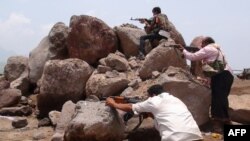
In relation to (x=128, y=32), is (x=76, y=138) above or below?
below

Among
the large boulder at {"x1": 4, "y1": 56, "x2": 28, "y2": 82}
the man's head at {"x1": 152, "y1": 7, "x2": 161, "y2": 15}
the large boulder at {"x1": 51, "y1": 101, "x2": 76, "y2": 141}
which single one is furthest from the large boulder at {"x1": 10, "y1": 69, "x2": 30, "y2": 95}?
the man's head at {"x1": 152, "y1": 7, "x2": 161, "y2": 15}

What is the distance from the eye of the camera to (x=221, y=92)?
904 cm

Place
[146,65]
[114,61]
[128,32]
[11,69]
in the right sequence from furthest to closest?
[11,69]
[128,32]
[114,61]
[146,65]

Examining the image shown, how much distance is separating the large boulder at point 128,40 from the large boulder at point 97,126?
17.0 feet

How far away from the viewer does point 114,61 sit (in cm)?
1240

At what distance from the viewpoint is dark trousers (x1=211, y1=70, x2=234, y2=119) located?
8.95 meters

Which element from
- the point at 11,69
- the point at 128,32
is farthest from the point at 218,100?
the point at 11,69

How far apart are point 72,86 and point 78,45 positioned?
6.43 feet

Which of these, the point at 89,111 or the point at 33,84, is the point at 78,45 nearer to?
the point at 33,84

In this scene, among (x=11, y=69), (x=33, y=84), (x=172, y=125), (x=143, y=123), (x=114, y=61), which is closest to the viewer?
(x=172, y=125)

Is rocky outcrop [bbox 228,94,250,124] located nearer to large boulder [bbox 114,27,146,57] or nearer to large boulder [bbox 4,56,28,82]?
large boulder [bbox 114,27,146,57]

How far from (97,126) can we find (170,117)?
7.99 ft

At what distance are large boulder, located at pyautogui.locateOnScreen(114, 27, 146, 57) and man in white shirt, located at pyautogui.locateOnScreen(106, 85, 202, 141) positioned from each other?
690 centimetres

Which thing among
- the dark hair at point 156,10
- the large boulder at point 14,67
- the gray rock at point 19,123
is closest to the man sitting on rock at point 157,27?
the dark hair at point 156,10
